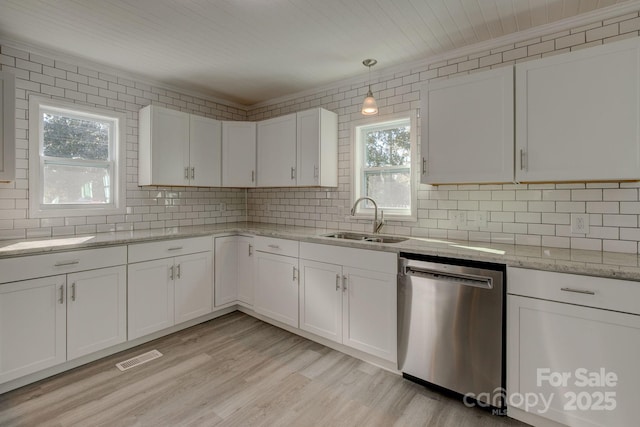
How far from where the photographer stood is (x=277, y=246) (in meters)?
3.16

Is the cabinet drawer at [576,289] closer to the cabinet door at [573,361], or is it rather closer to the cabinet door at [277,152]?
the cabinet door at [573,361]

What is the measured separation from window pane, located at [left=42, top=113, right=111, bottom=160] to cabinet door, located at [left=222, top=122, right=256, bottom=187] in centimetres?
120

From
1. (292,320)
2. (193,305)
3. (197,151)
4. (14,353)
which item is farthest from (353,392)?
(197,151)

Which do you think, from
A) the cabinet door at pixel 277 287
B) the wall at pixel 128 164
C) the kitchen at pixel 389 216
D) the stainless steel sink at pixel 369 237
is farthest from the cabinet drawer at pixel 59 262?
→ the stainless steel sink at pixel 369 237

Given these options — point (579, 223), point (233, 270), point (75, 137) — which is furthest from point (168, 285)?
point (579, 223)

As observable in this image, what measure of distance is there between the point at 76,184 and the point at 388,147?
3063mm

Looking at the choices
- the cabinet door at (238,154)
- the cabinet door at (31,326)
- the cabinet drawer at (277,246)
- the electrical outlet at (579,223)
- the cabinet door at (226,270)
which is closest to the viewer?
the cabinet door at (31,326)

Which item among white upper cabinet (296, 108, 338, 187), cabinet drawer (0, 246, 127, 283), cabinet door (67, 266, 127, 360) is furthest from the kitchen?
cabinet door (67, 266, 127, 360)

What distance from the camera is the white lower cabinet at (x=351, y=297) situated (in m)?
2.42

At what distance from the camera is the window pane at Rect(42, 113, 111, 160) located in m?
2.89

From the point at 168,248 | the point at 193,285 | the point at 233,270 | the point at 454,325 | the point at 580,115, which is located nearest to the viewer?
the point at 580,115

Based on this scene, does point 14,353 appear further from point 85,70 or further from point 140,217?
point 85,70

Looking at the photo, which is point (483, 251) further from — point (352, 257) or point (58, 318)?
point (58, 318)

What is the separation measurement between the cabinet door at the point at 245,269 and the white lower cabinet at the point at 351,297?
746 millimetres
